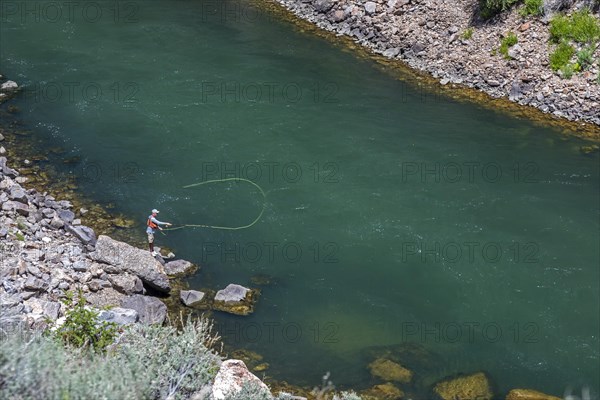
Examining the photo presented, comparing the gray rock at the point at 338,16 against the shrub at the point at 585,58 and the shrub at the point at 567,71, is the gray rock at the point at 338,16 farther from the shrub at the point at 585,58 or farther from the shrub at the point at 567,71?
the shrub at the point at 585,58

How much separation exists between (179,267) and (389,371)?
21.4ft

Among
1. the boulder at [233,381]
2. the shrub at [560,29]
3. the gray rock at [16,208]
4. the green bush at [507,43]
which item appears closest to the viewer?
the boulder at [233,381]

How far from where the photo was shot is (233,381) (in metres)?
15.6

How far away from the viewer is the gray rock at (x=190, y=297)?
1950 centimetres

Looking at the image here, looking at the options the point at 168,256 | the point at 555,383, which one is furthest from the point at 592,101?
the point at 168,256

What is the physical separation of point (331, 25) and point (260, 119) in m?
9.38

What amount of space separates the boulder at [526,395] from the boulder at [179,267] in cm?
891

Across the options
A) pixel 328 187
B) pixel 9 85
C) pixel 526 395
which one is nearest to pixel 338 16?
pixel 328 187

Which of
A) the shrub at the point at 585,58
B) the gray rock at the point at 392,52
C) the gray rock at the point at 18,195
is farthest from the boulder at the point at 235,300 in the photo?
the shrub at the point at 585,58

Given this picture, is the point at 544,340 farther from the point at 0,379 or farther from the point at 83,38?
the point at 83,38

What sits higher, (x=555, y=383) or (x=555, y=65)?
(x=555, y=65)

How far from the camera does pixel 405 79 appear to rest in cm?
3128

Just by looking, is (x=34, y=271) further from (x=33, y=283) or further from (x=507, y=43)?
(x=507, y=43)

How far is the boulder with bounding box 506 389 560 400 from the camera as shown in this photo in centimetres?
1730
